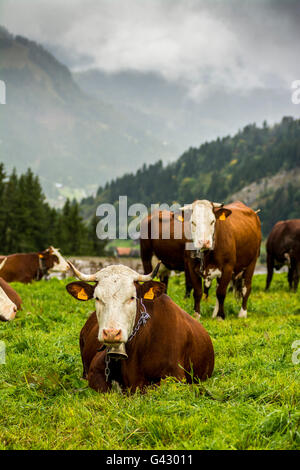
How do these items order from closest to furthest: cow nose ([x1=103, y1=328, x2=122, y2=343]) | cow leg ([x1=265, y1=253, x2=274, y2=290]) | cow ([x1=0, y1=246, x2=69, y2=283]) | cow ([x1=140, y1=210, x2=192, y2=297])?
1. cow nose ([x1=103, y1=328, x2=122, y2=343])
2. cow ([x1=140, y1=210, x2=192, y2=297])
3. cow leg ([x1=265, y1=253, x2=274, y2=290])
4. cow ([x1=0, y1=246, x2=69, y2=283])

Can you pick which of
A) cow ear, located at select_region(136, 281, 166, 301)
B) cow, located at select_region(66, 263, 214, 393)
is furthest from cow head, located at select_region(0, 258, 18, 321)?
cow ear, located at select_region(136, 281, 166, 301)

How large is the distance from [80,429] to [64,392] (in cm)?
143

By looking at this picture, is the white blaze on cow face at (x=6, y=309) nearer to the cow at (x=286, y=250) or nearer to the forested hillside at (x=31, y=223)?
the cow at (x=286, y=250)

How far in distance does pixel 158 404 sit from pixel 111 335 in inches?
36.4

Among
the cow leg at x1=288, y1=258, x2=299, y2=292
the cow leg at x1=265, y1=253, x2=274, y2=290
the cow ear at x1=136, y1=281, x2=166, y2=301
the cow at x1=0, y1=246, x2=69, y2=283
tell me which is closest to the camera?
the cow ear at x1=136, y1=281, x2=166, y2=301

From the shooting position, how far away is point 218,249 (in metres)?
11.5

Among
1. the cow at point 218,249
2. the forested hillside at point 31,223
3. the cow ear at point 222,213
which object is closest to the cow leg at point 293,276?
the cow at point 218,249

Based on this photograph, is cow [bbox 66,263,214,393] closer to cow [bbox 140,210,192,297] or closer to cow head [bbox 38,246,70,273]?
cow [bbox 140,210,192,297]

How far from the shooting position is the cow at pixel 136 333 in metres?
5.52

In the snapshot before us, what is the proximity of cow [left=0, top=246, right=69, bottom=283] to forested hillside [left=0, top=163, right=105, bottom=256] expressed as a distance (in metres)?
47.5

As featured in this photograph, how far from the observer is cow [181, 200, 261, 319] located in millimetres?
11077

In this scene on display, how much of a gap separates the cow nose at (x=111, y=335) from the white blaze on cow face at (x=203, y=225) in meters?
6.00

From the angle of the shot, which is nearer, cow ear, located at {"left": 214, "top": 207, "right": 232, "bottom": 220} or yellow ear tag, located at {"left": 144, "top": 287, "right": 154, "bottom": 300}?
yellow ear tag, located at {"left": 144, "top": 287, "right": 154, "bottom": 300}

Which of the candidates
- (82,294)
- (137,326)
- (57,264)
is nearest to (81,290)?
(82,294)
